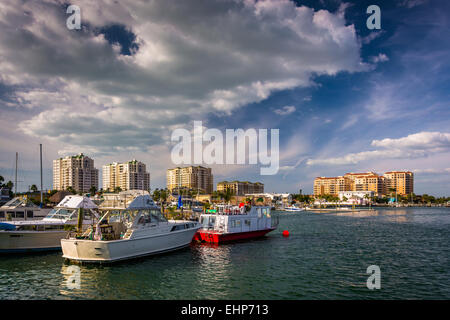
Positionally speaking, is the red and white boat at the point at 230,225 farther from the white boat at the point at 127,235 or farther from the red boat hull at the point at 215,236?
the white boat at the point at 127,235

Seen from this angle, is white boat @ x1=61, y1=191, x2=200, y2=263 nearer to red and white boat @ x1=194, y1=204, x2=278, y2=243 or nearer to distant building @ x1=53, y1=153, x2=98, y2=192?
red and white boat @ x1=194, y1=204, x2=278, y2=243

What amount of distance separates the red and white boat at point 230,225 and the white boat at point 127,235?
163 inches

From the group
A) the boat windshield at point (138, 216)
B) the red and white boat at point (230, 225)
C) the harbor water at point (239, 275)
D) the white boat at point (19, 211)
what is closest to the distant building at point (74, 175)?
the white boat at point (19, 211)

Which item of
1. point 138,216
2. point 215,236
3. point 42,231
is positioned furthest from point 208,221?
point 42,231

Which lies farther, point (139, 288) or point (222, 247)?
point (222, 247)

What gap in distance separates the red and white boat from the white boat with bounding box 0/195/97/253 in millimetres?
13033

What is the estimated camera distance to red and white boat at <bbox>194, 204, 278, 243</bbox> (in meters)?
33.4

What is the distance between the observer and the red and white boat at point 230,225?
3343 centimetres

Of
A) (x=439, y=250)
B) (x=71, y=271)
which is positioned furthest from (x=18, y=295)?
(x=439, y=250)
